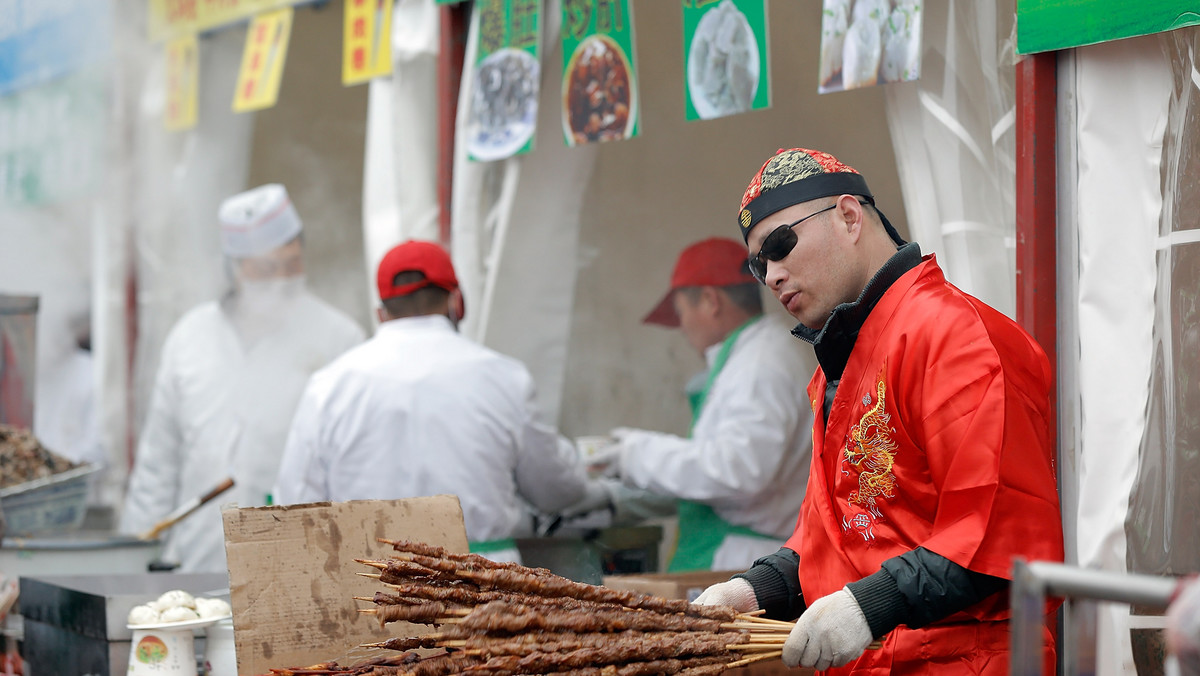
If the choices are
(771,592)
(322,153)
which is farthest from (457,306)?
(771,592)

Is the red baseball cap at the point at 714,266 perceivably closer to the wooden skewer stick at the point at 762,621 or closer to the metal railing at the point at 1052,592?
the wooden skewer stick at the point at 762,621

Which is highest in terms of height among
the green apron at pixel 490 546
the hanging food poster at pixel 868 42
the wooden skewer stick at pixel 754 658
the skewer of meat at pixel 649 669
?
the hanging food poster at pixel 868 42

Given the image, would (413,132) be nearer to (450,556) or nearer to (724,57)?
(724,57)

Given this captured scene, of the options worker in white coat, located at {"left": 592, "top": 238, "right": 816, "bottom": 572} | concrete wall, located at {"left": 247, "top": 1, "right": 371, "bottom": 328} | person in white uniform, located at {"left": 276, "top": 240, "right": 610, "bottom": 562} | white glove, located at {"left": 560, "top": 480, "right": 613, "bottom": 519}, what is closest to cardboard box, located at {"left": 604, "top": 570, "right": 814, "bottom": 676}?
worker in white coat, located at {"left": 592, "top": 238, "right": 816, "bottom": 572}

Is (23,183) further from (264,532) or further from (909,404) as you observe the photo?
(909,404)

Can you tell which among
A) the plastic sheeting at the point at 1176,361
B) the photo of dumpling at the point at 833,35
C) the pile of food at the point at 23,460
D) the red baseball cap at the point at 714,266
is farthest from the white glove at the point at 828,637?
the pile of food at the point at 23,460

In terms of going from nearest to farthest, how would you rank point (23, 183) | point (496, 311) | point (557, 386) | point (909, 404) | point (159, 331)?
1. point (909, 404)
2. point (496, 311)
3. point (557, 386)
4. point (159, 331)
5. point (23, 183)

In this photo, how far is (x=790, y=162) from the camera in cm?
223

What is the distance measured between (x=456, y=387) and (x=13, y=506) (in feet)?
6.45

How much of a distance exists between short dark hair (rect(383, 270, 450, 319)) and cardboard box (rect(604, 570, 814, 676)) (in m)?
1.09

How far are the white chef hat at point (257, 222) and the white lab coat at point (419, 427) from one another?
169 centimetres

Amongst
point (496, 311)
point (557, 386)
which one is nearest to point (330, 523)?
point (496, 311)

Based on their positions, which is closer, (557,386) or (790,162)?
(790,162)

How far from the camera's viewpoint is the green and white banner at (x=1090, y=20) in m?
2.42
